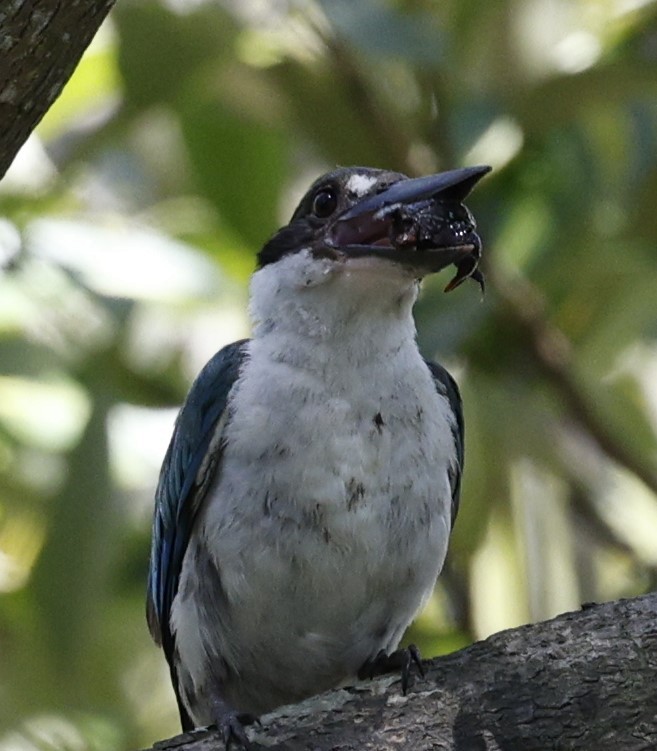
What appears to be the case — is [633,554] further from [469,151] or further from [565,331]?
[469,151]

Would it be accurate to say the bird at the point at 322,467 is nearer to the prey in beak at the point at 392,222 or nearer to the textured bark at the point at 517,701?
the prey in beak at the point at 392,222

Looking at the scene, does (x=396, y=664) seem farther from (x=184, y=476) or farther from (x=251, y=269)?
(x=251, y=269)

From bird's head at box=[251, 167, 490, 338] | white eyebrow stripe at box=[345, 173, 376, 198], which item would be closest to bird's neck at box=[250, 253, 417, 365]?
bird's head at box=[251, 167, 490, 338]

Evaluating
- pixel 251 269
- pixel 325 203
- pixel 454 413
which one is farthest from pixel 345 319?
pixel 251 269

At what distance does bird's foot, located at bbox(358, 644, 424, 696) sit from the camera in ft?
11.9

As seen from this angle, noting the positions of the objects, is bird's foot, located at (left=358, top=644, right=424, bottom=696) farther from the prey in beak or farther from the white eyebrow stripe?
the white eyebrow stripe

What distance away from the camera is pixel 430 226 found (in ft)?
12.9

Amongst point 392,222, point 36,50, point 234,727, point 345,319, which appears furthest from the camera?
point 345,319

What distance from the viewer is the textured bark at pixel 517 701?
132 inches

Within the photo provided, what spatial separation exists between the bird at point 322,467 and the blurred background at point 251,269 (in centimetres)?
44

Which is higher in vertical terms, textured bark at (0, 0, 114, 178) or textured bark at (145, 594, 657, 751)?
textured bark at (0, 0, 114, 178)

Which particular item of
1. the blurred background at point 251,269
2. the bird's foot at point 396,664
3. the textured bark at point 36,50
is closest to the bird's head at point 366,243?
the blurred background at point 251,269

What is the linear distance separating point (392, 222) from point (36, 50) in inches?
48.5

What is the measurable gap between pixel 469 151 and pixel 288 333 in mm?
988
